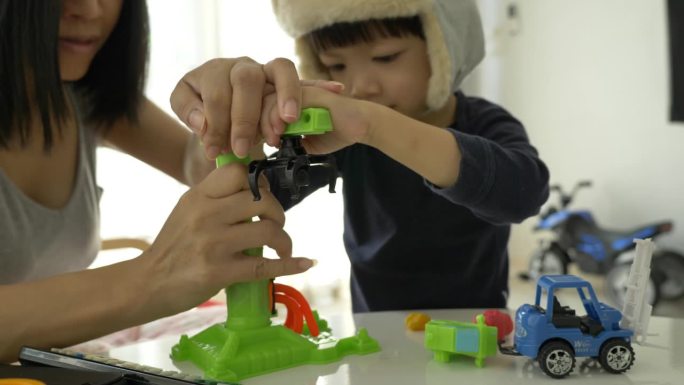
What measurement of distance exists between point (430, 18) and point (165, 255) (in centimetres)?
53

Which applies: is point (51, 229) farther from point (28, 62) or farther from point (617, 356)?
point (617, 356)

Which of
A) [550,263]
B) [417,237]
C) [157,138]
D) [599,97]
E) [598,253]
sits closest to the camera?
[417,237]

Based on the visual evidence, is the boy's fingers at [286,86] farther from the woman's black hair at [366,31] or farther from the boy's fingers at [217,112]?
the woman's black hair at [366,31]

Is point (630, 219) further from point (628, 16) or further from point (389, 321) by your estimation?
point (389, 321)

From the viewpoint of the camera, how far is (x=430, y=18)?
970 millimetres

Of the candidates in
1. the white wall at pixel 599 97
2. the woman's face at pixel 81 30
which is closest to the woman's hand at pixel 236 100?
the woman's face at pixel 81 30

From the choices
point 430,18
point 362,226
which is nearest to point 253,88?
point 430,18

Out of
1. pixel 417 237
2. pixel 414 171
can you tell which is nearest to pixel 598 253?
pixel 417 237

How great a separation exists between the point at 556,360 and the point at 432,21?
556mm

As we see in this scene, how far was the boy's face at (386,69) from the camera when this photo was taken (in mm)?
983

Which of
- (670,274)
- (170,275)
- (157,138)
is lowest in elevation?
(670,274)

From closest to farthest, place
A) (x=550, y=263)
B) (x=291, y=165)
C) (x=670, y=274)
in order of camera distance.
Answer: (x=291, y=165) < (x=670, y=274) < (x=550, y=263)

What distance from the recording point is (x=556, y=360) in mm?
591

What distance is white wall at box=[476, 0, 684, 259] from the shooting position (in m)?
2.74
